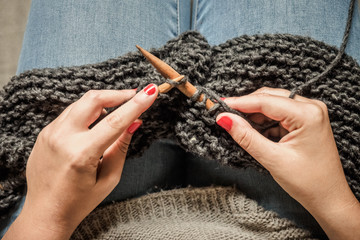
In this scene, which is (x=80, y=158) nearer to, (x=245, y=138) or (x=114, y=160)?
(x=114, y=160)

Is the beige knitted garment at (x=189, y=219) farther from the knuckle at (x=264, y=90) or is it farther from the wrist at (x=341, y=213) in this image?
the knuckle at (x=264, y=90)

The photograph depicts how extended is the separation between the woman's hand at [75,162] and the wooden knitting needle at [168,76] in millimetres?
43

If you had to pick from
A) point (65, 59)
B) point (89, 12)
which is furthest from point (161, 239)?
point (89, 12)

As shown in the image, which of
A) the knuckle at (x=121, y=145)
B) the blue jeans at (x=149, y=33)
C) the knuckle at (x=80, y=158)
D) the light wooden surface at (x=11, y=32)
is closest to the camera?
the knuckle at (x=80, y=158)

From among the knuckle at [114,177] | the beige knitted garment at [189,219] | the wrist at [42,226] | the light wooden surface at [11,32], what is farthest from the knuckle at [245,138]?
the light wooden surface at [11,32]

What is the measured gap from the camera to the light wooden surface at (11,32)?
136 centimetres

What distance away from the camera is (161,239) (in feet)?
2.17

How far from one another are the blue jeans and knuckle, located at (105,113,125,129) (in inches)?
10.7

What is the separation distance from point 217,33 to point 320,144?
47 centimetres

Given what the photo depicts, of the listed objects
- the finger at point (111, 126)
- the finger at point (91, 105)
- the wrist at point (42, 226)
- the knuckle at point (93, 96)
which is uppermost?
the knuckle at point (93, 96)

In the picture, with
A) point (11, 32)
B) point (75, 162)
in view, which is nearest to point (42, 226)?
point (75, 162)

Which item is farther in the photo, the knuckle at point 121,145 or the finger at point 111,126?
the knuckle at point 121,145

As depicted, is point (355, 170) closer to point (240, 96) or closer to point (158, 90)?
Answer: point (240, 96)

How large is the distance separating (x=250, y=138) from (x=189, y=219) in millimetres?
320
